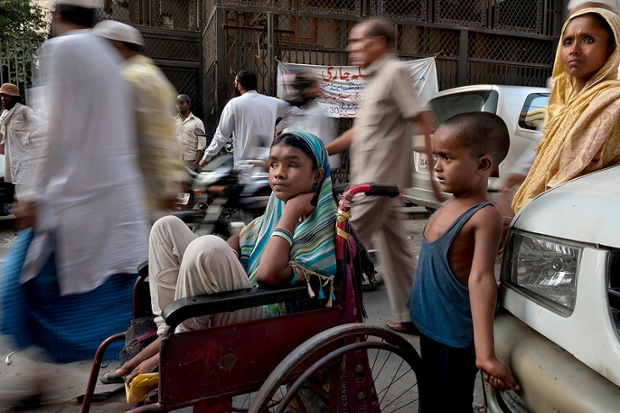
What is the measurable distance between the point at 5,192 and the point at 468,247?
22.9 feet

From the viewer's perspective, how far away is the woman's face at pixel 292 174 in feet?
6.42

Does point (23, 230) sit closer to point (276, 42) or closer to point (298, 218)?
point (298, 218)

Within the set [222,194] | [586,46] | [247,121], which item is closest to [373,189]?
[586,46]

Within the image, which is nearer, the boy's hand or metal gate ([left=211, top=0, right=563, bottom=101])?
the boy's hand

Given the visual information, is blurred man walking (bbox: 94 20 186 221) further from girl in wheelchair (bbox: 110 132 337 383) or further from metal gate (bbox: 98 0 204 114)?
metal gate (bbox: 98 0 204 114)

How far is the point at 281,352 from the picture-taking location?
169 centimetres

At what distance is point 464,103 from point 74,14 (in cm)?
500

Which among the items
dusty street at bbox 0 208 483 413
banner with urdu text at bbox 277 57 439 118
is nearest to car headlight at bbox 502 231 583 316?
dusty street at bbox 0 208 483 413

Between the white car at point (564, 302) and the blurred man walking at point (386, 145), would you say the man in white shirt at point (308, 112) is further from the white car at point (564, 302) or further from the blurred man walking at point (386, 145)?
the white car at point (564, 302)

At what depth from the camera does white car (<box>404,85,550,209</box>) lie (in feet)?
18.4

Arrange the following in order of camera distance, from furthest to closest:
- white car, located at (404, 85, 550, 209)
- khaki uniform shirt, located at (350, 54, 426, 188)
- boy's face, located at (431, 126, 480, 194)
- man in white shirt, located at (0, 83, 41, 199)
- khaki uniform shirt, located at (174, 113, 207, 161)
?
khaki uniform shirt, located at (174, 113, 207, 161)
man in white shirt, located at (0, 83, 41, 199)
white car, located at (404, 85, 550, 209)
khaki uniform shirt, located at (350, 54, 426, 188)
boy's face, located at (431, 126, 480, 194)

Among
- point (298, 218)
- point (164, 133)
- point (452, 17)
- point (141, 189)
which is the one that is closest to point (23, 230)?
point (141, 189)

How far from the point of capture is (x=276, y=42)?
996 centimetres

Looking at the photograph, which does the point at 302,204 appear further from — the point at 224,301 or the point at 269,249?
the point at 224,301
